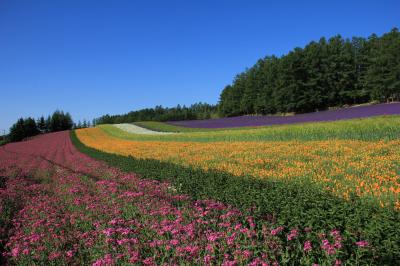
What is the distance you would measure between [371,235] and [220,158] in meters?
11.8

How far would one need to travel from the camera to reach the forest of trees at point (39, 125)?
255ft

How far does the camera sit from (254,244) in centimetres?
453

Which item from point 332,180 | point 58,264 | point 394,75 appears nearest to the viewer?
point 58,264

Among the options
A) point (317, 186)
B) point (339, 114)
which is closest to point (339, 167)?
point (317, 186)

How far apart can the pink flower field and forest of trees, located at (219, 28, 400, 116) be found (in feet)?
192

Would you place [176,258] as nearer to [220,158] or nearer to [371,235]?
[371,235]

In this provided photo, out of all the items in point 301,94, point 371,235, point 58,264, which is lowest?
point 58,264

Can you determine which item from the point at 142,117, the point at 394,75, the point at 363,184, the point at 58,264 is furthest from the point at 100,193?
the point at 142,117

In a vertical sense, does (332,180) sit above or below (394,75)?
below

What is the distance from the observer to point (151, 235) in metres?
5.54

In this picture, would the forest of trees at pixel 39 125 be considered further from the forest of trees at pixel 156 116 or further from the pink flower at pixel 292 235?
the pink flower at pixel 292 235

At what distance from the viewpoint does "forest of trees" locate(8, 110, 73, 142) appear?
77.7m

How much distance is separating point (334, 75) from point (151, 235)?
Answer: 6784 centimetres

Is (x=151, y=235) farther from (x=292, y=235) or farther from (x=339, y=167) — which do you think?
(x=339, y=167)
